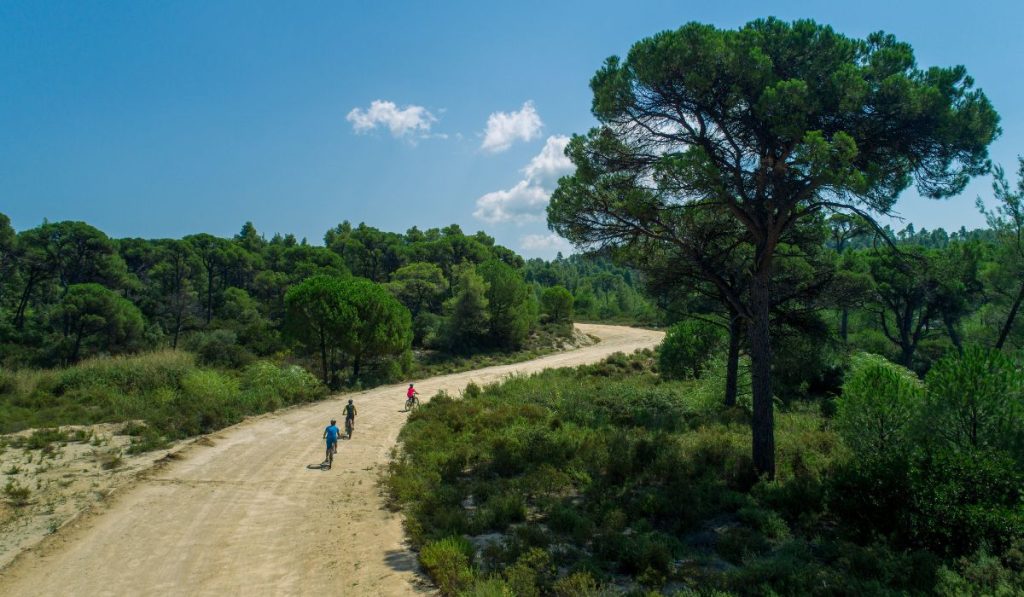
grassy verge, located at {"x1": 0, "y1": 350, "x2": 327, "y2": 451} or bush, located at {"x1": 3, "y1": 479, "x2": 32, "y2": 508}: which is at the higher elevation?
grassy verge, located at {"x1": 0, "y1": 350, "x2": 327, "y2": 451}

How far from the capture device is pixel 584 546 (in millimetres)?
8445

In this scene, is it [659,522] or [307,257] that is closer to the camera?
[659,522]

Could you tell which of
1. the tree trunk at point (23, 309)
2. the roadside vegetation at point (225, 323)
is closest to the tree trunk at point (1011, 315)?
the roadside vegetation at point (225, 323)

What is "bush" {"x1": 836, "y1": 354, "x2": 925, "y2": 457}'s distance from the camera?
9.11 metres

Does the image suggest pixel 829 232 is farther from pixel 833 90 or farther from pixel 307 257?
pixel 307 257

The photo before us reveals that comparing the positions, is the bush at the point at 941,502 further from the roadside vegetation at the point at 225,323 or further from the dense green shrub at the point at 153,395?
the dense green shrub at the point at 153,395

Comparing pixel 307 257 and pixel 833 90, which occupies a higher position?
pixel 307 257

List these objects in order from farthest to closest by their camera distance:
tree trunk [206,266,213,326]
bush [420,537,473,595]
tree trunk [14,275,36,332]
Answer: tree trunk [206,266,213,326] → tree trunk [14,275,36,332] → bush [420,537,473,595]

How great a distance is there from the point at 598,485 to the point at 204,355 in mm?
34204

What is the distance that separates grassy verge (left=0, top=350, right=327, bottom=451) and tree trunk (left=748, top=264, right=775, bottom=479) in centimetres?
1824

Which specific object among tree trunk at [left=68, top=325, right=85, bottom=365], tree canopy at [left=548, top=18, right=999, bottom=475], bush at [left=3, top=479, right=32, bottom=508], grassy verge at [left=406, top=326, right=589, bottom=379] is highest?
tree canopy at [left=548, top=18, right=999, bottom=475]

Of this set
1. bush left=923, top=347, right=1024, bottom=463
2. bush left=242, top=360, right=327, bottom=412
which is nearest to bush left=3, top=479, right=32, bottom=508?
bush left=242, top=360, right=327, bottom=412

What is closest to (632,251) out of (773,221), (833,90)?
(773,221)

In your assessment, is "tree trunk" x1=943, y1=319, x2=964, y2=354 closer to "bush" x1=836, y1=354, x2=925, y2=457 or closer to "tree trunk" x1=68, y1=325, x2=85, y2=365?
"bush" x1=836, y1=354, x2=925, y2=457
